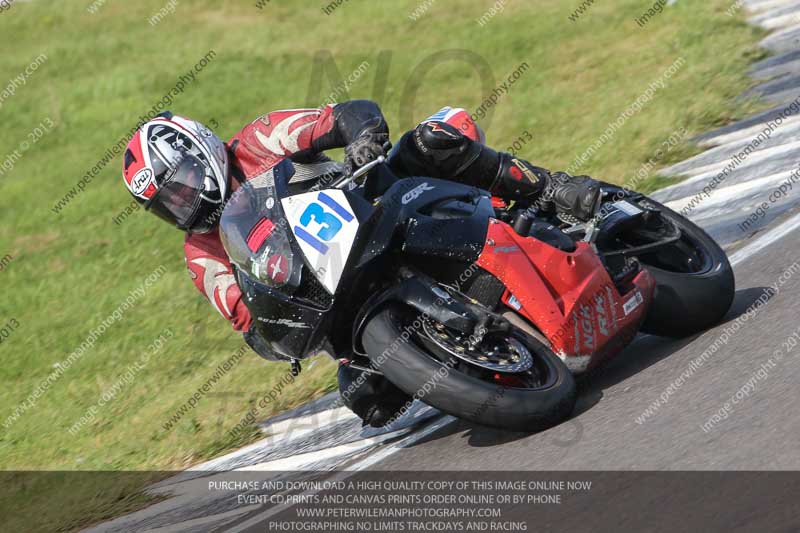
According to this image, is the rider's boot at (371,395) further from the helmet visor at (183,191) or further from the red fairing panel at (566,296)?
the helmet visor at (183,191)

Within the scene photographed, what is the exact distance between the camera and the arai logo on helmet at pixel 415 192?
16.4ft

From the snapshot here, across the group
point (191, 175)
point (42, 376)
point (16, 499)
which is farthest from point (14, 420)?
point (191, 175)

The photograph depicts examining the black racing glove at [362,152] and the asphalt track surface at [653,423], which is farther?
the black racing glove at [362,152]

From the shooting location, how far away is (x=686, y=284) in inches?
218

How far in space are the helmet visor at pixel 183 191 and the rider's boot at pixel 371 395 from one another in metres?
1.11

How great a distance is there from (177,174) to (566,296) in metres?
2.05

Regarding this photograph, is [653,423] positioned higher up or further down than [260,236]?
further down

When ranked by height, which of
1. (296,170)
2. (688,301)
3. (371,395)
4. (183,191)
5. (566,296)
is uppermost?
(296,170)

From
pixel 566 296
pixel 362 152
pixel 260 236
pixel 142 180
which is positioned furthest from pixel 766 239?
pixel 142 180

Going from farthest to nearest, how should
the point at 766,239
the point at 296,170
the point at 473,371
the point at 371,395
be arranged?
the point at 766,239, the point at 371,395, the point at 296,170, the point at 473,371

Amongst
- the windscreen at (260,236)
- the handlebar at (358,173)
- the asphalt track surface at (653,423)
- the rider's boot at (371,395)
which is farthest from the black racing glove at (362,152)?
the asphalt track surface at (653,423)

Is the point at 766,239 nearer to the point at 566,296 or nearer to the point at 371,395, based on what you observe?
the point at 566,296

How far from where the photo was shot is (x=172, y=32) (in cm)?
2164

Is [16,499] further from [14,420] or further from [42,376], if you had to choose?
[42,376]
